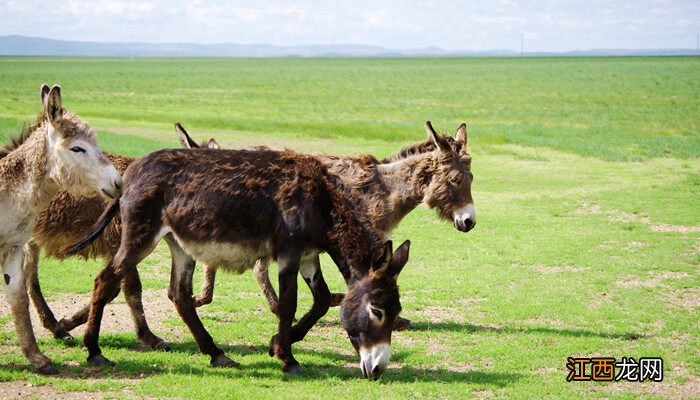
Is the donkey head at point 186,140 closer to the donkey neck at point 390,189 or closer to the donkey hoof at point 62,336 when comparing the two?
the donkey neck at point 390,189

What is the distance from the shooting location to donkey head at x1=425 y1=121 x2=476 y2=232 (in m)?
9.91

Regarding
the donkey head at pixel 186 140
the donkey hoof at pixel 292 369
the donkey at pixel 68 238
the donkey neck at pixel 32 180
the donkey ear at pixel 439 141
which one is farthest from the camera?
the donkey head at pixel 186 140

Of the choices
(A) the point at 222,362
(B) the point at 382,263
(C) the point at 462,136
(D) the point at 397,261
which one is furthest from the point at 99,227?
(C) the point at 462,136

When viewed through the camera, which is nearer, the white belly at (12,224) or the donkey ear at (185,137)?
the white belly at (12,224)

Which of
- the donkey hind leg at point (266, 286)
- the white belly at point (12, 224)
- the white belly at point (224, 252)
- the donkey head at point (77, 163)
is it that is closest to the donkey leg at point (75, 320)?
the white belly at point (12, 224)

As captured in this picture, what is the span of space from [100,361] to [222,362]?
1.27m

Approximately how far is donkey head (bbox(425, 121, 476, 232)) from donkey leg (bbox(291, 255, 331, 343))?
1.88 m

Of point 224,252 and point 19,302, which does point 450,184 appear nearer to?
point 224,252

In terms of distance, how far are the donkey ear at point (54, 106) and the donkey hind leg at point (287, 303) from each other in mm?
2622

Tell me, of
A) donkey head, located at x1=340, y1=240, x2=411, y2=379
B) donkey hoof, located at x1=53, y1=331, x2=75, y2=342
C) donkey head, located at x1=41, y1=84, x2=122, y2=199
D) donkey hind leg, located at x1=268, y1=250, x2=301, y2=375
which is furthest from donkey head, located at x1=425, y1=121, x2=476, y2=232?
donkey hoof, located at x1=53, y1=331, x2=75, y2=342

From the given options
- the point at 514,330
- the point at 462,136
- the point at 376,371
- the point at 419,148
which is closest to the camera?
the point at 376,371

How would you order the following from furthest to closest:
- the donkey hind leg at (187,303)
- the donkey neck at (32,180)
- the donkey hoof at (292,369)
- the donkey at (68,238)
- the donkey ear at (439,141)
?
the donkey ear at (439,141)
the donkey at (68,238)
the donkey hind leg at (187,303)
the donkey hoof at (292,369)
the donkey neck at (32,180)

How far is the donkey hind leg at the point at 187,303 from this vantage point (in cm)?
848

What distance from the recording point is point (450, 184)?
9.92 m
